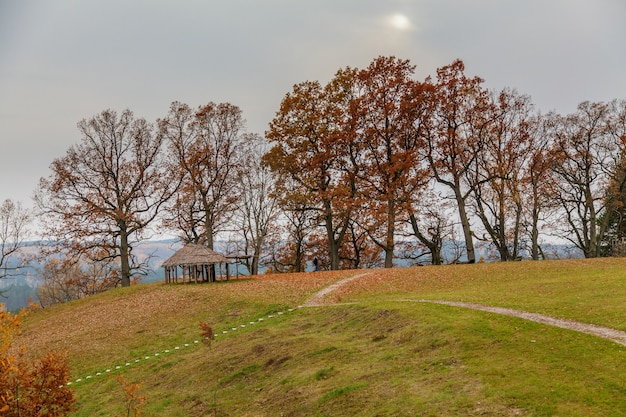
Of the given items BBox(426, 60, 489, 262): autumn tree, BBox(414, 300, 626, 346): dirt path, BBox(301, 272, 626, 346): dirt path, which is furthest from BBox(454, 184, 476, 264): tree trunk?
BBox(414, 300, 626, 346): dirt path

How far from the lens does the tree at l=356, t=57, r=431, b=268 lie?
1490 inches

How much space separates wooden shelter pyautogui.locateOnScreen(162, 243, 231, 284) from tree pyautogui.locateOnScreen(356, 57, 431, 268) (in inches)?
536

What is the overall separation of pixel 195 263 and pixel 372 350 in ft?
82.9

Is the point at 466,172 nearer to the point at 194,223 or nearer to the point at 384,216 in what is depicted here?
the point at 384,216

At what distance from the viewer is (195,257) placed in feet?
124

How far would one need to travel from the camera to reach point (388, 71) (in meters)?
39.1

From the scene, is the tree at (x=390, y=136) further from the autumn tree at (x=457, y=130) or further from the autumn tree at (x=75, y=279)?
the autumn tree at (x=75, y=279)

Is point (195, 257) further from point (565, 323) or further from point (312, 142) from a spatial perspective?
point (565, 323)

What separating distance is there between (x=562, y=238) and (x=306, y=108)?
28.8m

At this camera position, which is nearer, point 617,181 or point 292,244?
point 617,181

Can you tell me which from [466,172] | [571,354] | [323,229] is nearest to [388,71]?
[466,172]

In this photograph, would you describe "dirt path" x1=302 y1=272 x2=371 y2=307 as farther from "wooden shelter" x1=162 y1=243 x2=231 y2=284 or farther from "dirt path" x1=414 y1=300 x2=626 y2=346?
"wooden shelter" x1=162 y1=243 x2=231 y2=284

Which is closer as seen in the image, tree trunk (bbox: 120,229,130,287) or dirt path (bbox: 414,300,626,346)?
dirt path (bbox: 414,300,626,346)

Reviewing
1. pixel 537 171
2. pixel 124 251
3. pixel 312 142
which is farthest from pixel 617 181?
pixel 124 251
